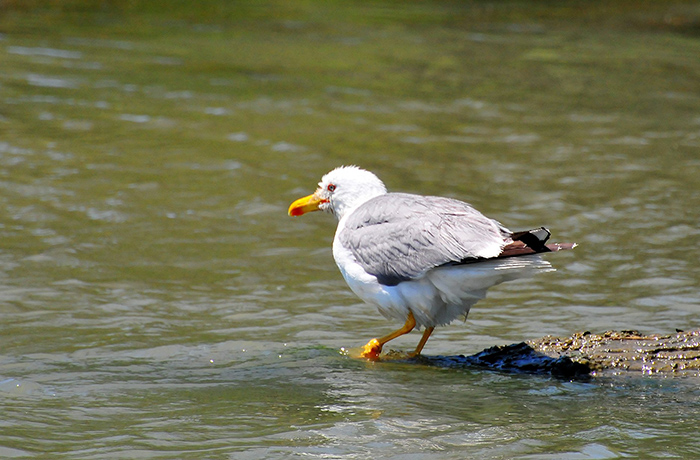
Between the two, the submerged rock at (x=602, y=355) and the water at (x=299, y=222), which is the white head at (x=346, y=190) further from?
the submerged rock at (x=602, y=355)

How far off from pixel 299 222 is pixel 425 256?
434cm

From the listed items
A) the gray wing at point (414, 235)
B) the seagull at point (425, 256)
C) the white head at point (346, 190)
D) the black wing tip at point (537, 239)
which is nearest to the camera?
the black wing tip at point (537, 239)

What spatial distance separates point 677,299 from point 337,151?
218 inches

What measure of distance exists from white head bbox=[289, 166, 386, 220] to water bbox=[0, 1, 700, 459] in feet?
3.32

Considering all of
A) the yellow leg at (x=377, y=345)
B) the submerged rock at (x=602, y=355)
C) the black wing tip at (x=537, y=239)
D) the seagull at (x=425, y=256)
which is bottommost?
the yellow leg at (x=377, y=345)

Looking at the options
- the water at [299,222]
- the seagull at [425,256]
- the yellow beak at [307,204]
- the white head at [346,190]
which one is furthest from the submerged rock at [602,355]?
the yellow beak at [307,204]

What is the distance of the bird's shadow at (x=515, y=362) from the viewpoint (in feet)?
18.9

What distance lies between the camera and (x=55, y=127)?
12352 millimetres

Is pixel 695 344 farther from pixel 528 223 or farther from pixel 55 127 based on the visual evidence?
pixel 55 127

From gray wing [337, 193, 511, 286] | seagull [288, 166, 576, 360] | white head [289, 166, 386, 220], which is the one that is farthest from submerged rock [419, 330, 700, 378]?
white head [289, 166, 386, 220]

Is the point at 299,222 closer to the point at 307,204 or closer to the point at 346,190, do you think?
the point at 307,204

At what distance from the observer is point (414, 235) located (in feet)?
19.4

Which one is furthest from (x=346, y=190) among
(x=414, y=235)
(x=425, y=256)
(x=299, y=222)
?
(x=299, y=222)

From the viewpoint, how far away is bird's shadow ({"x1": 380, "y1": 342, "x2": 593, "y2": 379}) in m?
5.77
